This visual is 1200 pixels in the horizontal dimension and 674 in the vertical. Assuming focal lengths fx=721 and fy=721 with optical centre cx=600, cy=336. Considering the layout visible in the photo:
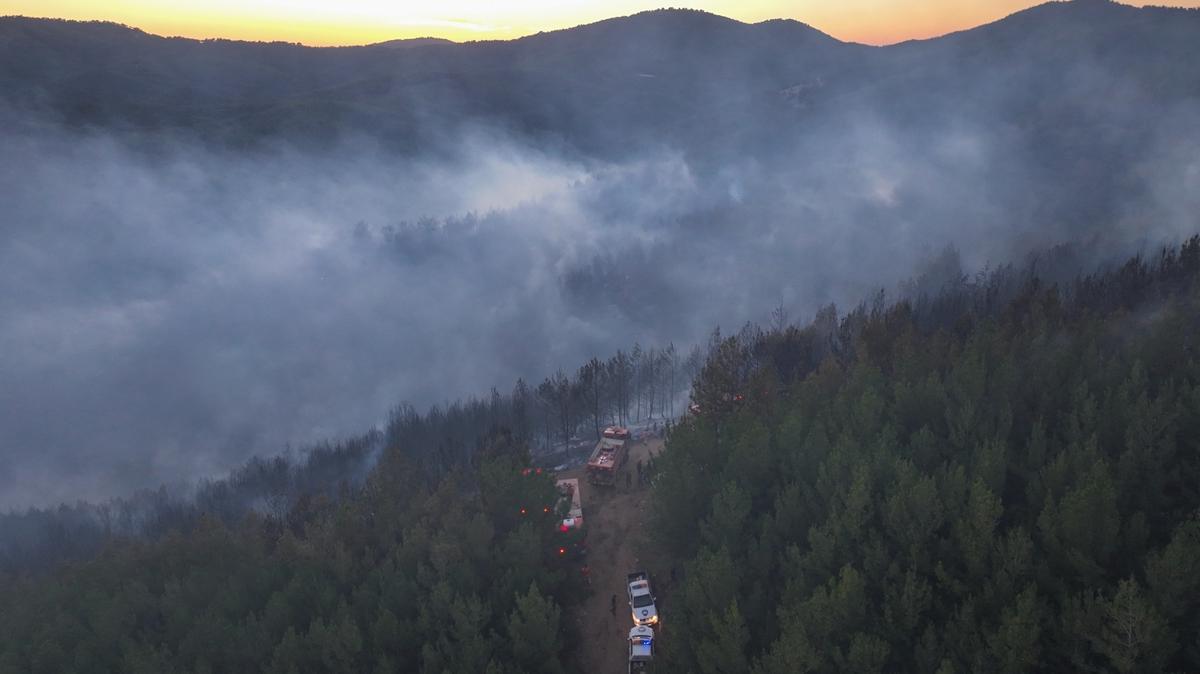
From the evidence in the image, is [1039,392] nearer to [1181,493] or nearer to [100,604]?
[1181,493]

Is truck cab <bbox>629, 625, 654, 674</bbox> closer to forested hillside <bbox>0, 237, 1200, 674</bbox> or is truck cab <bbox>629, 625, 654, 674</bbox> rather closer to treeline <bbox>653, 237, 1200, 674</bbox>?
forested hillside <bbox>0, 237, 1200, 674</bbox>

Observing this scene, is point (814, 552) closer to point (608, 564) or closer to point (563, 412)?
point (608, 564)

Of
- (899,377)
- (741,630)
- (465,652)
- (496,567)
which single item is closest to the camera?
(741,630)

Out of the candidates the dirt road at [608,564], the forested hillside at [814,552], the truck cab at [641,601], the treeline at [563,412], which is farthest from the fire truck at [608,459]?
the truck cab at [641,601]

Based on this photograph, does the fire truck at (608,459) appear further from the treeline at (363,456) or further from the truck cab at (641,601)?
the truck cab at (641,601)

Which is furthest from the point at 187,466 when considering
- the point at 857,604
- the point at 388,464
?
the point at 857,604

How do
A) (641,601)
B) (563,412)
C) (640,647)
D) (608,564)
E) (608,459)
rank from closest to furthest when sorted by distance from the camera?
1. (640,647)
2. (641,601)
3. (608,564)
4. (608,459)
5. (563,412)

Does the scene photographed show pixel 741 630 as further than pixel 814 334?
No

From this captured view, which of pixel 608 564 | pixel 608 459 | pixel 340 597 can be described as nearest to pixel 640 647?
pixel 608 564
